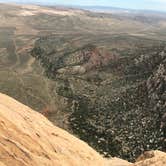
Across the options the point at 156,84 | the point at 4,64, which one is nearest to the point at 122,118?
the point at 156,84

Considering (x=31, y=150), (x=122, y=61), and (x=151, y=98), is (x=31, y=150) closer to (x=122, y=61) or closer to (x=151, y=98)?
(x=151, y=98)

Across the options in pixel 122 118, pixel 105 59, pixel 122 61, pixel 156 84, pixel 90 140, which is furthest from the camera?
pixel 105 59

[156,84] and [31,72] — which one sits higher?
[156,84]

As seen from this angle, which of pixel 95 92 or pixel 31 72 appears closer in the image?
pixel 95 92

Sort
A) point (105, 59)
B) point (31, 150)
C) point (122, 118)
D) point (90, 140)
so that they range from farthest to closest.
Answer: point (105, 59) < point (122, 118) < point (90, 140) < point (31, 150)

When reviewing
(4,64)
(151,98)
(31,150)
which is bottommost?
(4,64)
